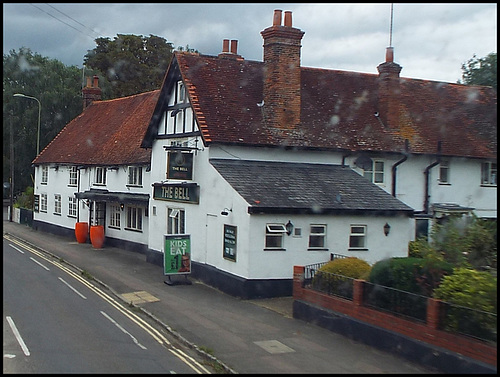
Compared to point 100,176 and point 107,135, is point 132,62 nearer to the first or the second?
point 107,135

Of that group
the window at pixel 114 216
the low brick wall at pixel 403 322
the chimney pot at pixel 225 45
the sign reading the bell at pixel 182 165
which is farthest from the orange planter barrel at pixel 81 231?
the low brick wall at pixel 403 322

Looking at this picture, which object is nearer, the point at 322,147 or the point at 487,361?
the point at 487,361

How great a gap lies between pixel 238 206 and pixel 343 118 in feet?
24.6

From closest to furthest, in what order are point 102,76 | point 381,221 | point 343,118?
point 381,221, point 343,118, point 102,76

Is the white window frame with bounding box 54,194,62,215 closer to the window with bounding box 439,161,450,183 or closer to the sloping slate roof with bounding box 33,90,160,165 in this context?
the sloping slate roof with bounding box 33,90,160,165

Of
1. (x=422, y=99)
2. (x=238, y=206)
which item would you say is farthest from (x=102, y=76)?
(x=238, y=206)

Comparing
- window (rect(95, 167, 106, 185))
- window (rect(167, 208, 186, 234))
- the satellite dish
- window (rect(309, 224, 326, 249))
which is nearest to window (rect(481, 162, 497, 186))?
the satellite dish

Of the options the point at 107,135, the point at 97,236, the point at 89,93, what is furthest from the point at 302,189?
the point at 89,93

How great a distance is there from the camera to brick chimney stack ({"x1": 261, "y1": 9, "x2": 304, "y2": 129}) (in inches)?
893

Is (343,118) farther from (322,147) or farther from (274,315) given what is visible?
(274,315)

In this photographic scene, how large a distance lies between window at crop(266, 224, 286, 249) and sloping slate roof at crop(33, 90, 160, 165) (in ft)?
37.4

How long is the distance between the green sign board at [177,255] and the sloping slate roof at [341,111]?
11.2ft

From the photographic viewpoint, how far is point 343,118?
81.3 ft

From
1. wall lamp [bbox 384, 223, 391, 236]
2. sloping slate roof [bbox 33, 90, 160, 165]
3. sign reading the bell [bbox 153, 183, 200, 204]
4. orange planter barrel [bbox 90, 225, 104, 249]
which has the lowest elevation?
orange planter barrel [bbox 90, 225, 104, 249]
